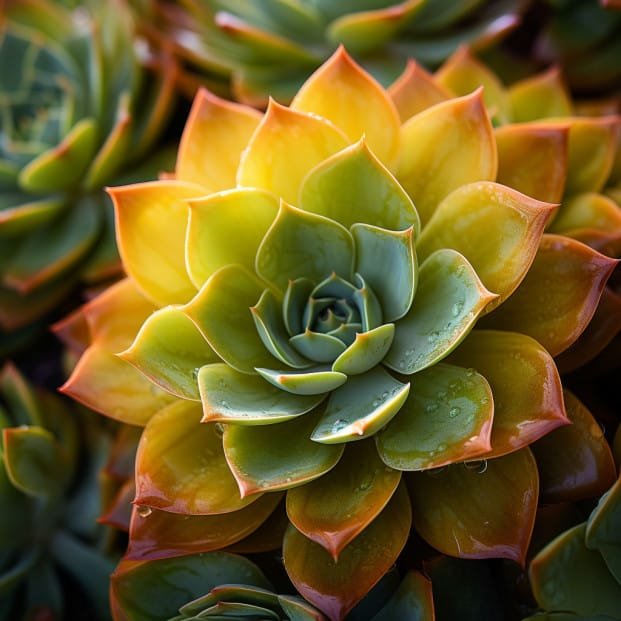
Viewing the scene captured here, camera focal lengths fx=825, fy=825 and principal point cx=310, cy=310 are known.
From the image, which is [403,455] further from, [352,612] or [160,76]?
[160,76]

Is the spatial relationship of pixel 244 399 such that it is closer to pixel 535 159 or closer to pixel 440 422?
pixel 440 422

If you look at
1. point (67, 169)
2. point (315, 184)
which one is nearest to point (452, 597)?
point (315, 184)

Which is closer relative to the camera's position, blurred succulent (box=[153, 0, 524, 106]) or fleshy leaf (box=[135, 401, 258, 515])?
fleshy leaf (box=[135, 401, 258, 515])

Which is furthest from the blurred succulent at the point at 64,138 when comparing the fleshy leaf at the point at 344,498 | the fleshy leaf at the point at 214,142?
the fleshy leaf at the point at 344,498

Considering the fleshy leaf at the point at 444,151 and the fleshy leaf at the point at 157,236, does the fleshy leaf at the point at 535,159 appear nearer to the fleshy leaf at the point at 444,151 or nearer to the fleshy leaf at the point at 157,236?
the fleshy leaf at the point at 444,151

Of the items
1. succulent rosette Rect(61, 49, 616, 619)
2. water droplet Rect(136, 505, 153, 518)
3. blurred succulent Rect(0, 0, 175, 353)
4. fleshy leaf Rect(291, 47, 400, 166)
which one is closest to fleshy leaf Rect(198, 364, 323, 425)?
succulent rosette Rect(61, 49, 616, 619)

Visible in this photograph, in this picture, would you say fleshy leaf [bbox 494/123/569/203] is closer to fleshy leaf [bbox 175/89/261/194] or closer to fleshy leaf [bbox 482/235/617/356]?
fleshy leaf [bbox 482/235/617/356]

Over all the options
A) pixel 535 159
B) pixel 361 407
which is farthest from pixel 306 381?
pixel 535 159
